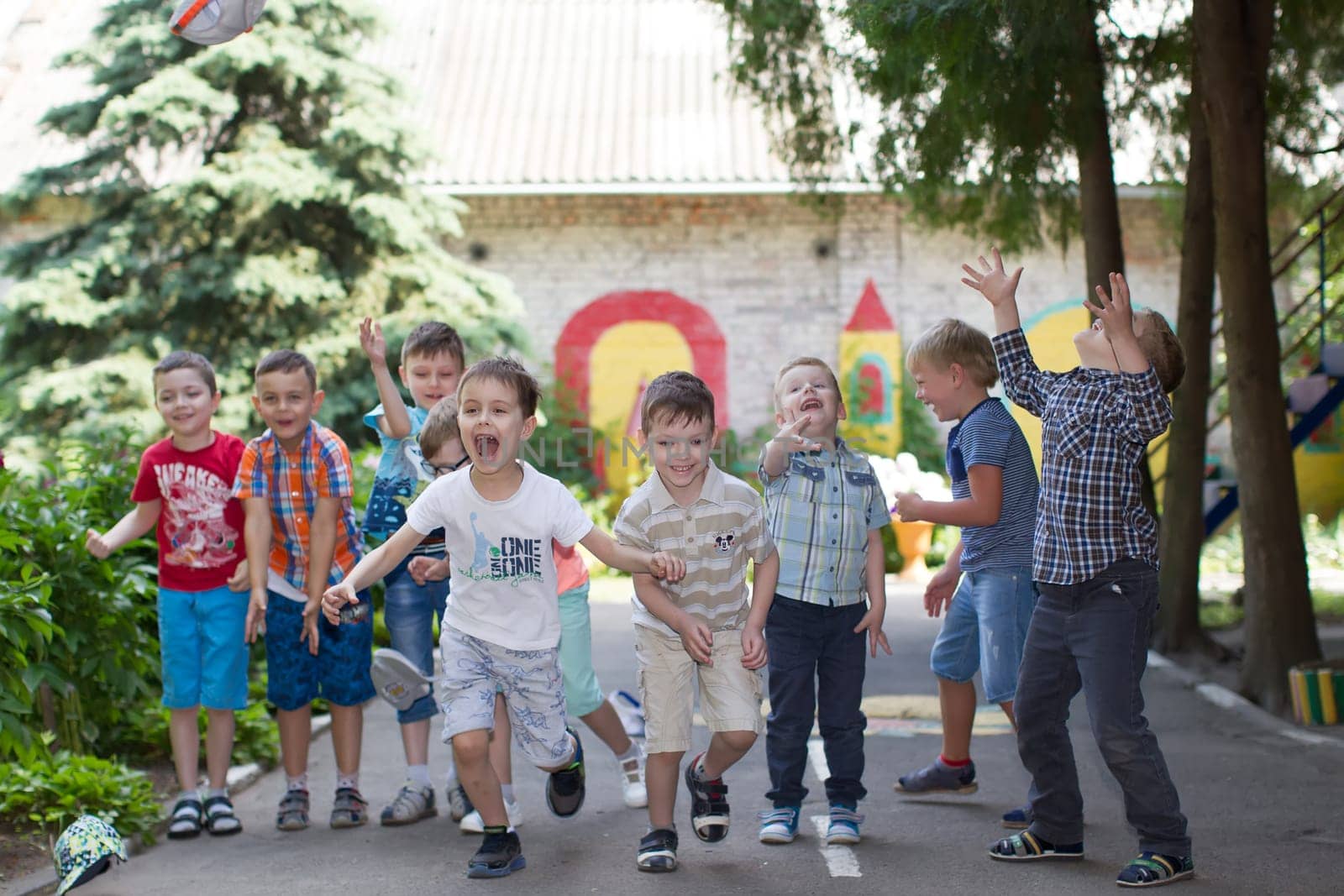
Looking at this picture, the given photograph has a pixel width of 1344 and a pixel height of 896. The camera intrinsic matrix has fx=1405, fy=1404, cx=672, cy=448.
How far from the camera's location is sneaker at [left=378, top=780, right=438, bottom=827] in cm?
541

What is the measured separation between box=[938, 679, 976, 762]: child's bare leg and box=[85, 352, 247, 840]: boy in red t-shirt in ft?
8.91

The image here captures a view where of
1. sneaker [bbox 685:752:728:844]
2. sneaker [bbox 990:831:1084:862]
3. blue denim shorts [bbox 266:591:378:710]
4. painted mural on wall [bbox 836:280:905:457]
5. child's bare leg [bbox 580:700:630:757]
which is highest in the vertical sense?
painted mural on wall [bbox 836:280:905:457]

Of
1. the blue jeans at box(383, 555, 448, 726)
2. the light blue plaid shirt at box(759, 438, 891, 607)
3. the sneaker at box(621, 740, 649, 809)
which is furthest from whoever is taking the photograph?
the sneaker at box(621, 740, 649, 809)

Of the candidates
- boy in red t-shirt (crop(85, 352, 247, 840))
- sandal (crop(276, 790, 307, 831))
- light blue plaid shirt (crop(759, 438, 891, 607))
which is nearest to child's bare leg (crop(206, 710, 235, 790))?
boy in red t-shirt (crop(85, 352, 247, 840))

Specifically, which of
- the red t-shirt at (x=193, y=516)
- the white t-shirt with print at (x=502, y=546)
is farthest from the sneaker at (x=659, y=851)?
the red t-shirt at (x=193, y=516)

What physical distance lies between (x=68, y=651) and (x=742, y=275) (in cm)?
1298

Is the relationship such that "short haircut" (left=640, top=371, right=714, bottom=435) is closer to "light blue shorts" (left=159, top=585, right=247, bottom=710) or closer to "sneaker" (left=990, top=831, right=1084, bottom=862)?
"sneaker" (left=990, top=831, right=1084, bottom=862)

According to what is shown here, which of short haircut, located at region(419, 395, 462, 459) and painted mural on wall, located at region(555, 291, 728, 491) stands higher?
painted mural on wall, located at region(555, 291, 728, 491)

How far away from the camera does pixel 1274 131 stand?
10.1 meters

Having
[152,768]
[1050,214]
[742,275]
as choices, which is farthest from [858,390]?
[152,768]

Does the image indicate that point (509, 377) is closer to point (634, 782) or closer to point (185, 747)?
point (634, 782)

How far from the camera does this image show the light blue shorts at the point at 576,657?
536cm

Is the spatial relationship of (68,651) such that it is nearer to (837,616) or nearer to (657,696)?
(657,696)

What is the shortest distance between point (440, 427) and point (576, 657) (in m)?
1.02
